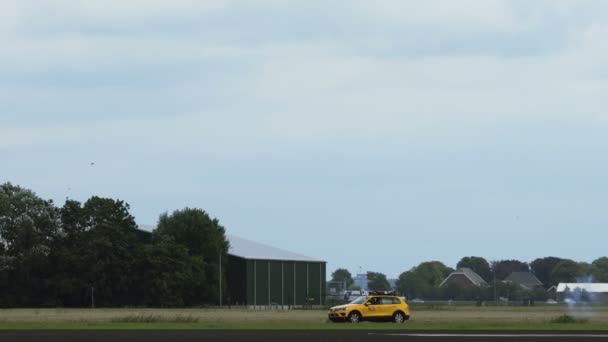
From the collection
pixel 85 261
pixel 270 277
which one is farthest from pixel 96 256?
pixel 270 277

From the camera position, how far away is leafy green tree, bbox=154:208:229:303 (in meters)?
126

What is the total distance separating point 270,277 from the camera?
431 feet

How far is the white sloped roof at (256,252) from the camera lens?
5193 inches

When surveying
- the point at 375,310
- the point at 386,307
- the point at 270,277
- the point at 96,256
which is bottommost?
the point at 375,310

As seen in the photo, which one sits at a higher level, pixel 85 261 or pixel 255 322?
pixel 85 261

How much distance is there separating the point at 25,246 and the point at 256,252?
3015 cm

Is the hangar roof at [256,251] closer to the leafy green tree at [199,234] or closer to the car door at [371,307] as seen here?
the leafy green tree at [199,234]

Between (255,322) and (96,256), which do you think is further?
(96,256)

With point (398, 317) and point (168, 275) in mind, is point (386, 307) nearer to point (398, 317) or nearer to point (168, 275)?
point (398, 317)

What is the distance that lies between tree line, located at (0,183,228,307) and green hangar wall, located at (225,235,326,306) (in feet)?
23.0

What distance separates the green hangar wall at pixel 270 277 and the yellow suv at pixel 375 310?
206ft
